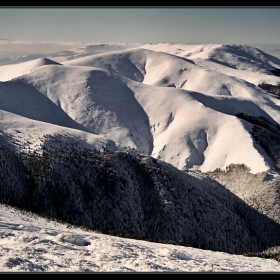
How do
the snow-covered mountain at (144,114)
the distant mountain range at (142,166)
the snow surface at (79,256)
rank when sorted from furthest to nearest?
the snow-covered mountain at (144,114), the distant mountain range at (142,166), the snow surface at (79,256)

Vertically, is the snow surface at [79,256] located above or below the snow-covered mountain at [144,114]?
below

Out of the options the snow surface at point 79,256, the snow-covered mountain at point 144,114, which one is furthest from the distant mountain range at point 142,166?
the snow surface at point 79,256

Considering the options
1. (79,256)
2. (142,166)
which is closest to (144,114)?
(142,166)

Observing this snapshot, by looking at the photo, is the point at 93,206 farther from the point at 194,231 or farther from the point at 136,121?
the point at 136,121

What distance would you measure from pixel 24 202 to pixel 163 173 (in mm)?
16161

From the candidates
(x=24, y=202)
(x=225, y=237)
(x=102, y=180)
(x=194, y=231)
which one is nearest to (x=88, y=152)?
(x=102, y=180)

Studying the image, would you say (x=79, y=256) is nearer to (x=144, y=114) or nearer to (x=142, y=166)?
(x=142, y=166)

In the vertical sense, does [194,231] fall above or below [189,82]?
below

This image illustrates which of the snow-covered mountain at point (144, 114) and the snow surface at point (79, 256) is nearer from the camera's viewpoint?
the snow surface at point (79, 256)

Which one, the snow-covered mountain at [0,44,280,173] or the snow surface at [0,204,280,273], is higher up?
the snow-covered mountain at [0,44,280,173]

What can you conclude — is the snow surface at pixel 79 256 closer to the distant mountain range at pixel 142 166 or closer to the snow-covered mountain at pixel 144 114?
the distant mountain range at pixel 142 166

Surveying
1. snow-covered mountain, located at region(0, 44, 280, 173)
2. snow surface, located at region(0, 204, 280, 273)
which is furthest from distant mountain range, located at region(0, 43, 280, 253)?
snow surface, located at region(0, 204, 280, 273)

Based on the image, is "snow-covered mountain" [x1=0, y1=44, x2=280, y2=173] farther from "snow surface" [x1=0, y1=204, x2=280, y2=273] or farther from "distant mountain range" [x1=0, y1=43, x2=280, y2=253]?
"snow surface" [x1=0, y1=204, x2=280, y2=273]

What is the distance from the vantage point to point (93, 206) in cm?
2978
